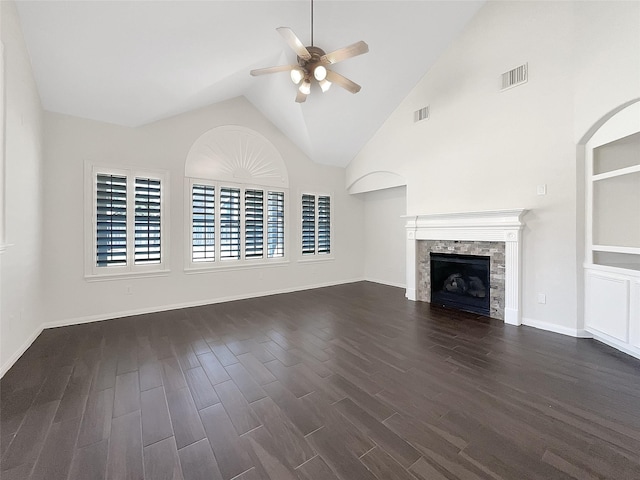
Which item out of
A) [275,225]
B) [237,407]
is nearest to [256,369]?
[237,407]

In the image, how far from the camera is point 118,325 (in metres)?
3.91

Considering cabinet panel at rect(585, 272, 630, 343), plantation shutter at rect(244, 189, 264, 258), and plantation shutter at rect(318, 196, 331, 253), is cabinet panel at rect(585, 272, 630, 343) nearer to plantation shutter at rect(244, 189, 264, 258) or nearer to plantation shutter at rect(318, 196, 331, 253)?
plantation shutter at rect(318, 196, 331, 253)

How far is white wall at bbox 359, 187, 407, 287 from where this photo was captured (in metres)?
6.54

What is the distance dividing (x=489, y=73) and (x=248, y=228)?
5001 mm

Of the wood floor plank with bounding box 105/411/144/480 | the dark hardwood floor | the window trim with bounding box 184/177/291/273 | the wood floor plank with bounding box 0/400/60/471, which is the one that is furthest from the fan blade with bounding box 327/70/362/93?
the wood floor plank with bounding box 0/400/60/471

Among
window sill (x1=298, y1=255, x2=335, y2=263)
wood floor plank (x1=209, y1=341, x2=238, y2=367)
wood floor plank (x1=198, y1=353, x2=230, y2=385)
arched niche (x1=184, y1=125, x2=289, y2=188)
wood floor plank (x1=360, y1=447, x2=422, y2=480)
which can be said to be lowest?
wood floor plank (x1=360, y1=447, x2=422, y2=480)

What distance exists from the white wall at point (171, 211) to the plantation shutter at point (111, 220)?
0.22 m

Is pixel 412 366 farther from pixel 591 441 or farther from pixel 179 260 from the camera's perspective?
pixel 179 260

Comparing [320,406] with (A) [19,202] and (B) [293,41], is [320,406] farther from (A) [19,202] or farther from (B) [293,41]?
(A) [19,202]

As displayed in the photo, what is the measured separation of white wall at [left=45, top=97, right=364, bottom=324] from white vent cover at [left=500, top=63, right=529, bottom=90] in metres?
3.92

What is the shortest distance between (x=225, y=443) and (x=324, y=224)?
5430 mm

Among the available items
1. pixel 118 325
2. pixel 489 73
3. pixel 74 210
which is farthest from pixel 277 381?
pixel 489 73

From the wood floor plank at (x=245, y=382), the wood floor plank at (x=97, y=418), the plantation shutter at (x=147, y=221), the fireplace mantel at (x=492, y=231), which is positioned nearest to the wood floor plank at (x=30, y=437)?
the wood floor plank at (x=97, y=418)

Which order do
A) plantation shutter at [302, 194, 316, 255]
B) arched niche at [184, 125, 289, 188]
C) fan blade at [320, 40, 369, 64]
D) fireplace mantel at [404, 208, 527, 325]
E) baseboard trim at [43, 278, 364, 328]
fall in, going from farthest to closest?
1. plantation shutter at [302, 194, 316, 255]
2. arched niche at [184, 125, 289, 188]
3. baseboard trim at [43, 278, 364, 328]
4. fireplace mantel at [404, 208, 527, 325]
5. fan blade at [320, 40, 369, 64]
